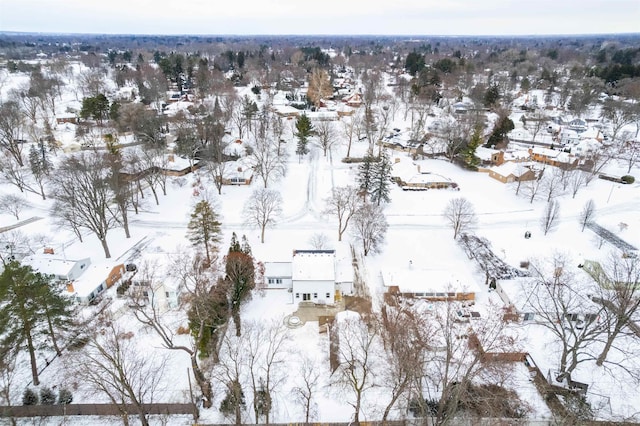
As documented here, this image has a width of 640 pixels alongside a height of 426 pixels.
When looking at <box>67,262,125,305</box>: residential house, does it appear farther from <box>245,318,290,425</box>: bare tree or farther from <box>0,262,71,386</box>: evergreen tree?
<box>245,318,290,425</box>: bare tree

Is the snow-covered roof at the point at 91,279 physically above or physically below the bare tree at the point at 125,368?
above

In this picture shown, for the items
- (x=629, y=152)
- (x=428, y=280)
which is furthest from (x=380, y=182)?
(x=629, y=152)

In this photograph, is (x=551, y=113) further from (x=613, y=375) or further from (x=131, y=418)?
(x=131, y=418)

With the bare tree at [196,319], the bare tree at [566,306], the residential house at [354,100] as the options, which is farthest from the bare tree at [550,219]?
the residential house at [354,100]

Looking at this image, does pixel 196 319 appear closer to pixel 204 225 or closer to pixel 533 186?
pixel 204 225

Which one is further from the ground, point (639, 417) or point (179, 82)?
point (179, 82)

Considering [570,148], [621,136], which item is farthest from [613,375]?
[621,136]

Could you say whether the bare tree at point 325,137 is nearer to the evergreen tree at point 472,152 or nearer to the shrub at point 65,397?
the evergreen tree at point 472,152
